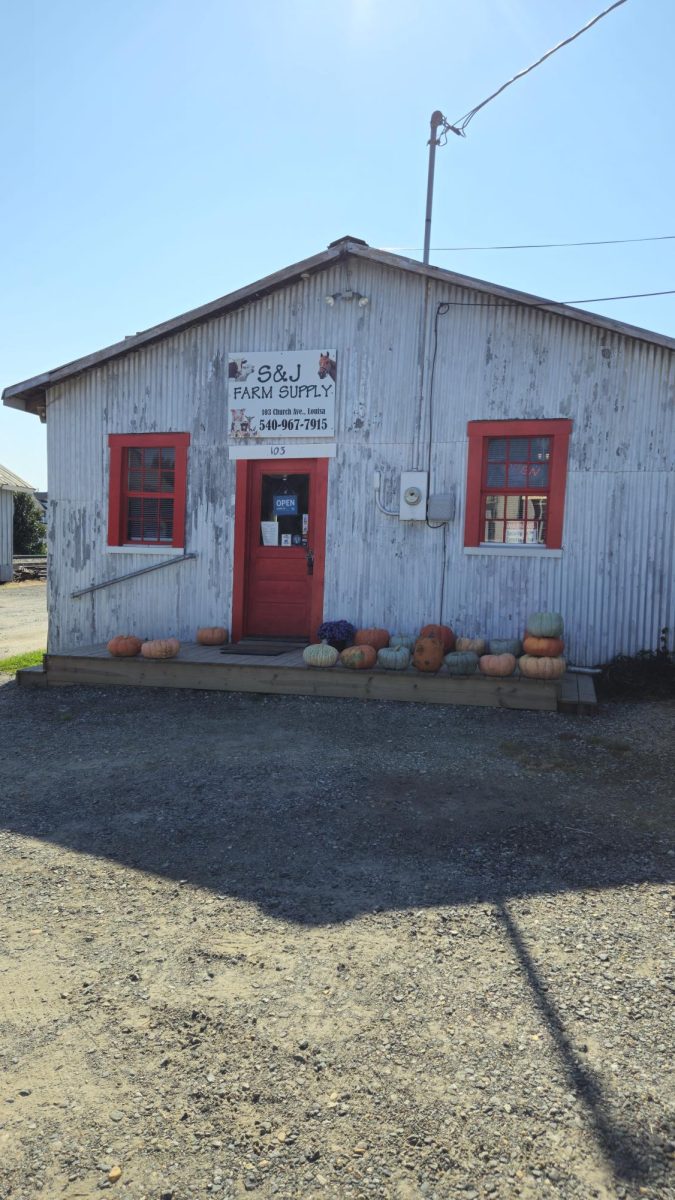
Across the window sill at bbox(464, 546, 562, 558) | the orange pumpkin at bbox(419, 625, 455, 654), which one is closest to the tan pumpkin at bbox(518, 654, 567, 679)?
the orange pumpkin at bbox(419, 625, 455, 654)

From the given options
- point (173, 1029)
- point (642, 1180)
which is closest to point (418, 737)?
point (173, 1029)

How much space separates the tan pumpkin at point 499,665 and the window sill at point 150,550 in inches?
172

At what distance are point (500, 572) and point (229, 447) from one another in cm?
379

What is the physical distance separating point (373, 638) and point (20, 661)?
5.33 metres

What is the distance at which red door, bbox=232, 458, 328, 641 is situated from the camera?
10102 mm

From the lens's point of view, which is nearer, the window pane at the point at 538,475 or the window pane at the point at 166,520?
the window pane at the point at 538,475

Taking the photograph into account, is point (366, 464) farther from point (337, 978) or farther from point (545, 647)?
point (337, 978)

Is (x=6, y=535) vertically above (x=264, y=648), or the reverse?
(x=6, y=535)

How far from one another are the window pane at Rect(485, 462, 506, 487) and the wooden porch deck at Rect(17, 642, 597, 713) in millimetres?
2383

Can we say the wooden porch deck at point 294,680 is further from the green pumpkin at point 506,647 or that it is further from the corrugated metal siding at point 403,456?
the corrugated metal siding at point 403,456

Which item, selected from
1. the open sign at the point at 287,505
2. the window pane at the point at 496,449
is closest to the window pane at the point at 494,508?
the window pane at the point at 496,449

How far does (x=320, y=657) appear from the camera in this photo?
28.2 ft

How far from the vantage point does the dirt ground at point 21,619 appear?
13.1 m

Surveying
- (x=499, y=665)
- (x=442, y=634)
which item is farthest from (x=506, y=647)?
(x=442, y=634)
